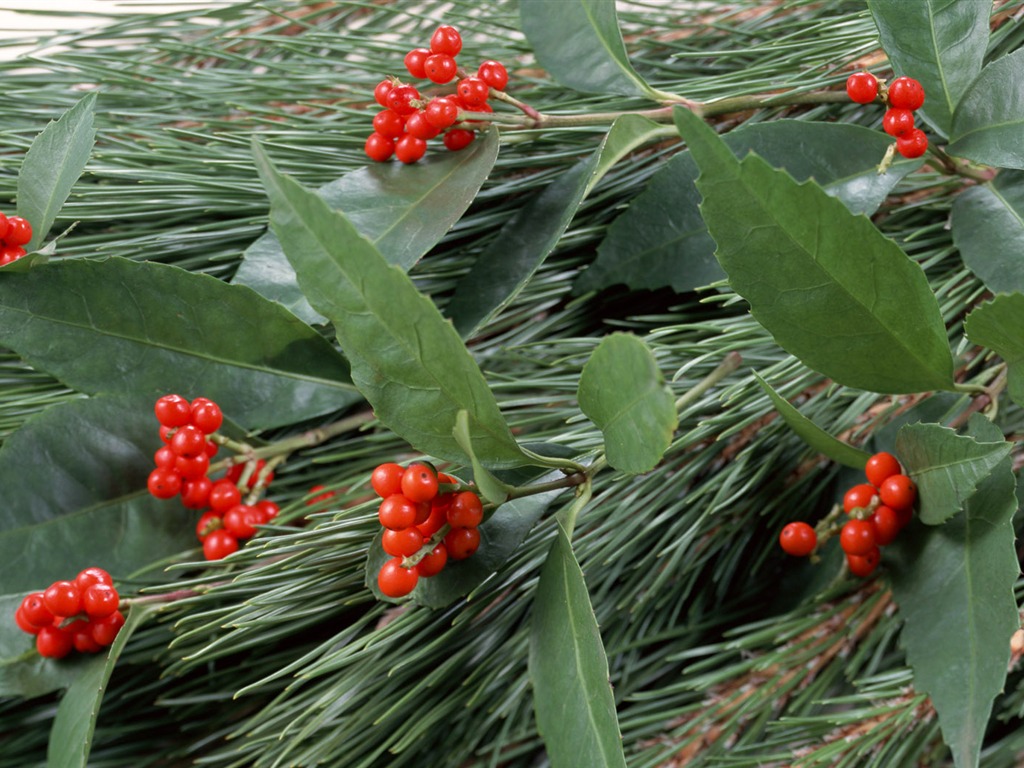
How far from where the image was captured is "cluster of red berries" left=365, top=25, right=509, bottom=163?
436mm

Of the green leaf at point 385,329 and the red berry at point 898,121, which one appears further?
the red berry at point 898,121

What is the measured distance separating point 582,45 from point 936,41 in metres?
0.14

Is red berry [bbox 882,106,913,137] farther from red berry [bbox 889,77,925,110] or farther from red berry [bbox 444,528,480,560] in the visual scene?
red berry [bbox 444,528,480,560]

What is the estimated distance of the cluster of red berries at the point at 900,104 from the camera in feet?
1.36

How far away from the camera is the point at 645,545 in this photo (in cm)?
47

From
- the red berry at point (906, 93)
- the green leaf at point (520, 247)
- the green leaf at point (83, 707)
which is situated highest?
the red berry at point (906, 93)

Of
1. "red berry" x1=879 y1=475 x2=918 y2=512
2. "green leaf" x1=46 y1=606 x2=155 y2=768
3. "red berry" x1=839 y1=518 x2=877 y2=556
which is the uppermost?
"red berry" x1=879 y1=475 x2=918 y2=512

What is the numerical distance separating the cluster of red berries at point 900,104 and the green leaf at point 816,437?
118 mm

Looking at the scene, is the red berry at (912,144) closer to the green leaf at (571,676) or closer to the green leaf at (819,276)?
the green leaf at (819,276)

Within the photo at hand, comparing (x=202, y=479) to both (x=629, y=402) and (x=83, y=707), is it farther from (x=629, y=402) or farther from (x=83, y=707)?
(x=629, y=402)

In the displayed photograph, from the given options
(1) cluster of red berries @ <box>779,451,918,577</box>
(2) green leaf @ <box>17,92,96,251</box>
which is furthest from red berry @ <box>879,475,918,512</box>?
(2) green leaf @ <box>17,92,96,251</box>

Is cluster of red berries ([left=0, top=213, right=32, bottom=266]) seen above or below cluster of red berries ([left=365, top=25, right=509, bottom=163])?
below

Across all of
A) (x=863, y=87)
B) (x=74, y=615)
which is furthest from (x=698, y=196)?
(x=74, y=615)

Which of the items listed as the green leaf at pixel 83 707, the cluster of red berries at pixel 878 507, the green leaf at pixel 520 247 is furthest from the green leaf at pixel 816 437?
the green leaf at pixel 83 707
